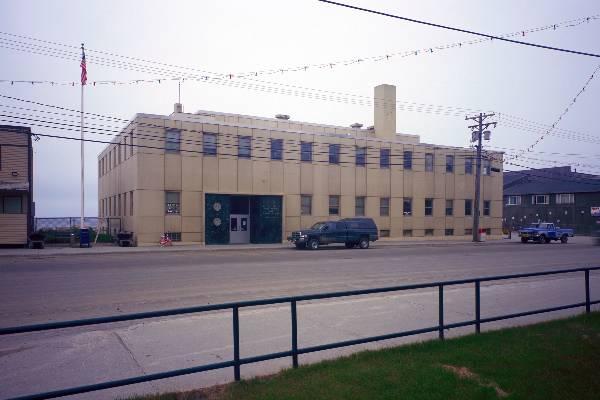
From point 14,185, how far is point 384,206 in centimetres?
2861

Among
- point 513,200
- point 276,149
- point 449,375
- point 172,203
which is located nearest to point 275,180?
point 276,149

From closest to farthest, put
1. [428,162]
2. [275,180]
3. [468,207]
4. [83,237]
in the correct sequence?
[83,237] → [275,180] → [428,162] → [468,207]

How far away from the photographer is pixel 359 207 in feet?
131

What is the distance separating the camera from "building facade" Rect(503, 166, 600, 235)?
65250 mm

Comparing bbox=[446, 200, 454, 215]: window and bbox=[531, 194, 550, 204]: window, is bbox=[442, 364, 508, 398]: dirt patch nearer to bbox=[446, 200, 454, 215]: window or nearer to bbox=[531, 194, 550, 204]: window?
bbox=[446, 200, 454, 215]: window

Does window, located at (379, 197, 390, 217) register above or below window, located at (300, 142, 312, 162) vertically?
below

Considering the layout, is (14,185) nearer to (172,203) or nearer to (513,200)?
(172,203)

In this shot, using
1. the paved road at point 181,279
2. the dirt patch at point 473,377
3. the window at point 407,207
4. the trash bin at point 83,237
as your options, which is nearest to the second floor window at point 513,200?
the window at point 407,207

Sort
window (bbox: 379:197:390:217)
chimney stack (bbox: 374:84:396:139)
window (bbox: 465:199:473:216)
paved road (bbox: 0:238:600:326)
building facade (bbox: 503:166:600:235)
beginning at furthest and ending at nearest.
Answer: building facade (bbox: 503:166:600:235)
window (bbox: 465:199:473:216)
chimney stack (bbox: 374:84:396:139)
window (bbox: 379:197:390:217)
paved road (bbox: 0:238:600:326)

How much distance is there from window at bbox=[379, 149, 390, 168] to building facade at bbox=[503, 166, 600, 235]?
32.1 meters

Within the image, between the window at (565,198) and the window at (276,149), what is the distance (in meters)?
52.3

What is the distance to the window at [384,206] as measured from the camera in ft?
134

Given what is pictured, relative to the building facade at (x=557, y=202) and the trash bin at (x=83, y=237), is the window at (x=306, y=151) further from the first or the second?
the building facade at (x=557, y=202)

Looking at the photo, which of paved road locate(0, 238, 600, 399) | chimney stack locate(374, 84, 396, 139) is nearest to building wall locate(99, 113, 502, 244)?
chimney stack locate(374, 84, 396, 139)
